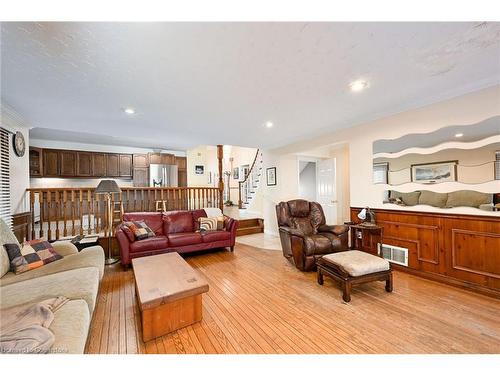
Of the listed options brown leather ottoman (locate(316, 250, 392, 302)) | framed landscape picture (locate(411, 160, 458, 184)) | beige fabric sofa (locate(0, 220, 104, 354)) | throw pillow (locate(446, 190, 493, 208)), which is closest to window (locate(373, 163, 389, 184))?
framed landscape picture (locate(411, 160, 458, 184))

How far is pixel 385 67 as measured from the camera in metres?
1.91

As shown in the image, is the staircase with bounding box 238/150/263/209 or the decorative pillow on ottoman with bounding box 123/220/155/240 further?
the staircase with bounding box 238/150/263/209

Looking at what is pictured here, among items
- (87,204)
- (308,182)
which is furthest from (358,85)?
(87,204)

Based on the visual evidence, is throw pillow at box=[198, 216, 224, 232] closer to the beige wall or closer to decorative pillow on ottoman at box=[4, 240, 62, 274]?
decorative pillow on ottoman at box=[4, 240, 62, 274]

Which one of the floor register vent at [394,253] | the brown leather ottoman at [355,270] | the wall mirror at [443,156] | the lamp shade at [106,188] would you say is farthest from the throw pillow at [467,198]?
the lamp shade at [106,188]

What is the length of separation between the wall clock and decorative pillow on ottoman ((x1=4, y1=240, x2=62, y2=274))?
185 cm

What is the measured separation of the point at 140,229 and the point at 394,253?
4245mm

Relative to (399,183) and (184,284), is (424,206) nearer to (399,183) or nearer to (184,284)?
(399,183)

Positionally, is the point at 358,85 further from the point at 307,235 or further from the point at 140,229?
the point at 140,229

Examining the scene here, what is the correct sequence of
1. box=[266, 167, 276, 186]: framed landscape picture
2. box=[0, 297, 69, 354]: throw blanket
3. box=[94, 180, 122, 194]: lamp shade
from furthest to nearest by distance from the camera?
box=[266, 167, 276, 186]: framed landscape picture
box=[94, 180, 122, 194]: lamp shade
box=[0, 297, 69, 354]: throw blanket

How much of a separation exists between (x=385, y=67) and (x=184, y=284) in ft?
9.27

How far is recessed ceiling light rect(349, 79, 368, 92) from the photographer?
217cm

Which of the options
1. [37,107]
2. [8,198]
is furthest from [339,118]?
[8,198]

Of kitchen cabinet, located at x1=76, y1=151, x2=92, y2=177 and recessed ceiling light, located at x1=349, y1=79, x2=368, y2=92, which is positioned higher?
recessed ceiling light, located at x1=349, y1=79, x2=368, y2=92
